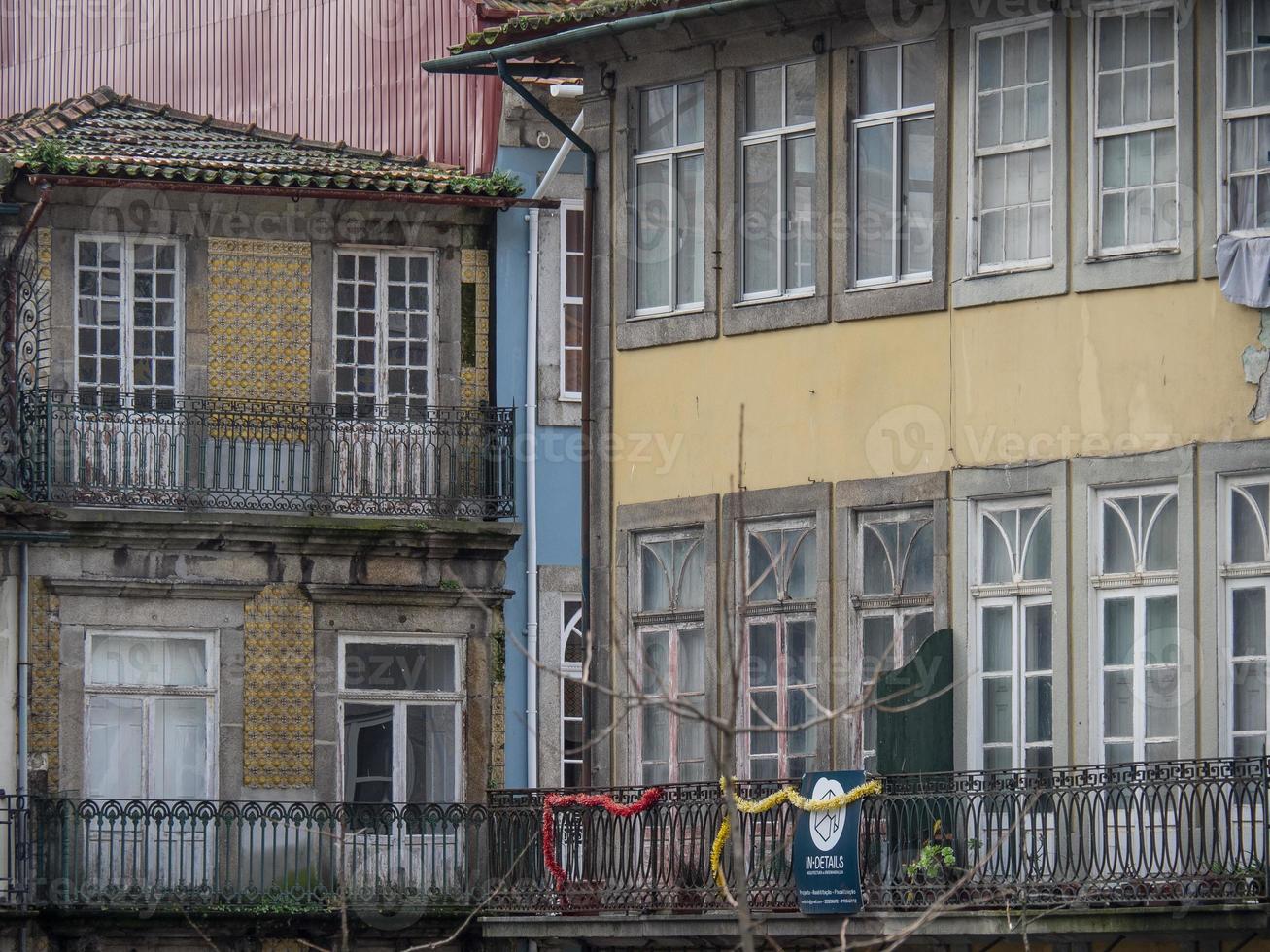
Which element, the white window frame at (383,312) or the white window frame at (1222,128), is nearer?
the white window frame at (1222,128)

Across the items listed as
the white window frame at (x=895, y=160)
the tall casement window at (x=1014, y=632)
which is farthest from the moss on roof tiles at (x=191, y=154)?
the tall casement window at (x=1014, y=632)

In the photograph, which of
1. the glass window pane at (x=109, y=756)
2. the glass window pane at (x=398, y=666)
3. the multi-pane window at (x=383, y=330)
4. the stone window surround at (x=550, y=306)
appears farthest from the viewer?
the stone window surround at (x=550, y=306)

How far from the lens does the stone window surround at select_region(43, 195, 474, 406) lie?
107 feet

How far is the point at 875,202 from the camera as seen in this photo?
25.6m

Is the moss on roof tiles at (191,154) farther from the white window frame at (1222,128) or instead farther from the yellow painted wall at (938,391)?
the white window frame at (1222,128)

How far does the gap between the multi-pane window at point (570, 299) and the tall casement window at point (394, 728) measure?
272 centimetres

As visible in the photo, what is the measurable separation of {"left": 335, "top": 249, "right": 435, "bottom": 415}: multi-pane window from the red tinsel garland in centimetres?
717

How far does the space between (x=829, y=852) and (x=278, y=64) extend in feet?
42.0

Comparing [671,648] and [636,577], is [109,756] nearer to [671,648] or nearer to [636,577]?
[636,577]

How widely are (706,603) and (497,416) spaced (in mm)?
7002

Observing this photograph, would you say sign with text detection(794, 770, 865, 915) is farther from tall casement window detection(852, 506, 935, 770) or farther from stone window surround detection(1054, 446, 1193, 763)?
stone window surround detection(1054, 446, 1193, 763)

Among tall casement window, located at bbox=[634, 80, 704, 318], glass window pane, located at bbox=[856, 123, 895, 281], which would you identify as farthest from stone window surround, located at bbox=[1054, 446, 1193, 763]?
tall casement window, located at bbox=[634, 80, 704, 318]

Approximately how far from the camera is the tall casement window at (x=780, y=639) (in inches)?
1015

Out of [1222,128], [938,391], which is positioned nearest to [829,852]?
[938,391]
